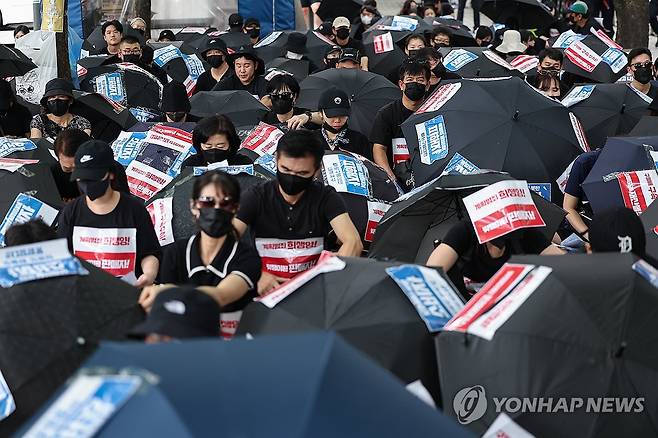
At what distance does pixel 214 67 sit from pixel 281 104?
3966 mm

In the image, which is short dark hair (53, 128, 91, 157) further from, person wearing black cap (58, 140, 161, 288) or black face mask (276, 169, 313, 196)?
black face mask (276, 169, 313, 196)

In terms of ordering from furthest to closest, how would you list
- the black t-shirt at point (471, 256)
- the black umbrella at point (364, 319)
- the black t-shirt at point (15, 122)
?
the black t-shirt at point (15, 122) → the black t-shirt at point (471, 256) → the black umbrella at point (364, 319)

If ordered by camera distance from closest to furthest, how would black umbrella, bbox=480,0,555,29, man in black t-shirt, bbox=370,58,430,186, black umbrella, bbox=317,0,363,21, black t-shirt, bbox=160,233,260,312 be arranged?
1. black t-shirt, bbox=160,233,260,312
2. man in black t-shirt, bbox=370,58,430,186
3. black umbrella, bbox=480,0,555,29
4. black umbrella, bbox=317,0,363,21

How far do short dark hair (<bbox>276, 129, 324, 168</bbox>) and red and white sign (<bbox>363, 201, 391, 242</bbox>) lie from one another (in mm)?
1183

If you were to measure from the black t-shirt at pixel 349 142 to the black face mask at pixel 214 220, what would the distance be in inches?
143

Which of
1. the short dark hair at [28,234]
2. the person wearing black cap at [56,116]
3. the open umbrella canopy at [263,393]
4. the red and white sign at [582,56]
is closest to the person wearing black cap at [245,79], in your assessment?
the person wearing black cap at [56,116]

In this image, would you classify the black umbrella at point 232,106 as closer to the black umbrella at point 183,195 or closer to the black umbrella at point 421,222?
the black umbrella at point 183,195

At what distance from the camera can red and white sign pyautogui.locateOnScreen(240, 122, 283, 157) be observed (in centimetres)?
902

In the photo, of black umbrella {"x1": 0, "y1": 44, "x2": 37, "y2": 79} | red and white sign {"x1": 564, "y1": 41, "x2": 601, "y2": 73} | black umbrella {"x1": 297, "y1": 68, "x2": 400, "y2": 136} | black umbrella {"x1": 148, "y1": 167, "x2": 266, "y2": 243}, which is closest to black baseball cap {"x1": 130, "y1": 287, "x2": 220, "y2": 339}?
black umbrella {"x1": 148, "y1": 167, "x2": 266, "y2": 243}

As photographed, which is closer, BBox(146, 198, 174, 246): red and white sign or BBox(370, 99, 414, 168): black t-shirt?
BBox(146, 198, 174, 246): red and white sign

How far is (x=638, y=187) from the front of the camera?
7.94 metres

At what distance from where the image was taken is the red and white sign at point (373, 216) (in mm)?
7789

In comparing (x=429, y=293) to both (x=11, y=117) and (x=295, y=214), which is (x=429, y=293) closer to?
(x=295, y=214)

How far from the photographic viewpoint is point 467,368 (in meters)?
4.90
